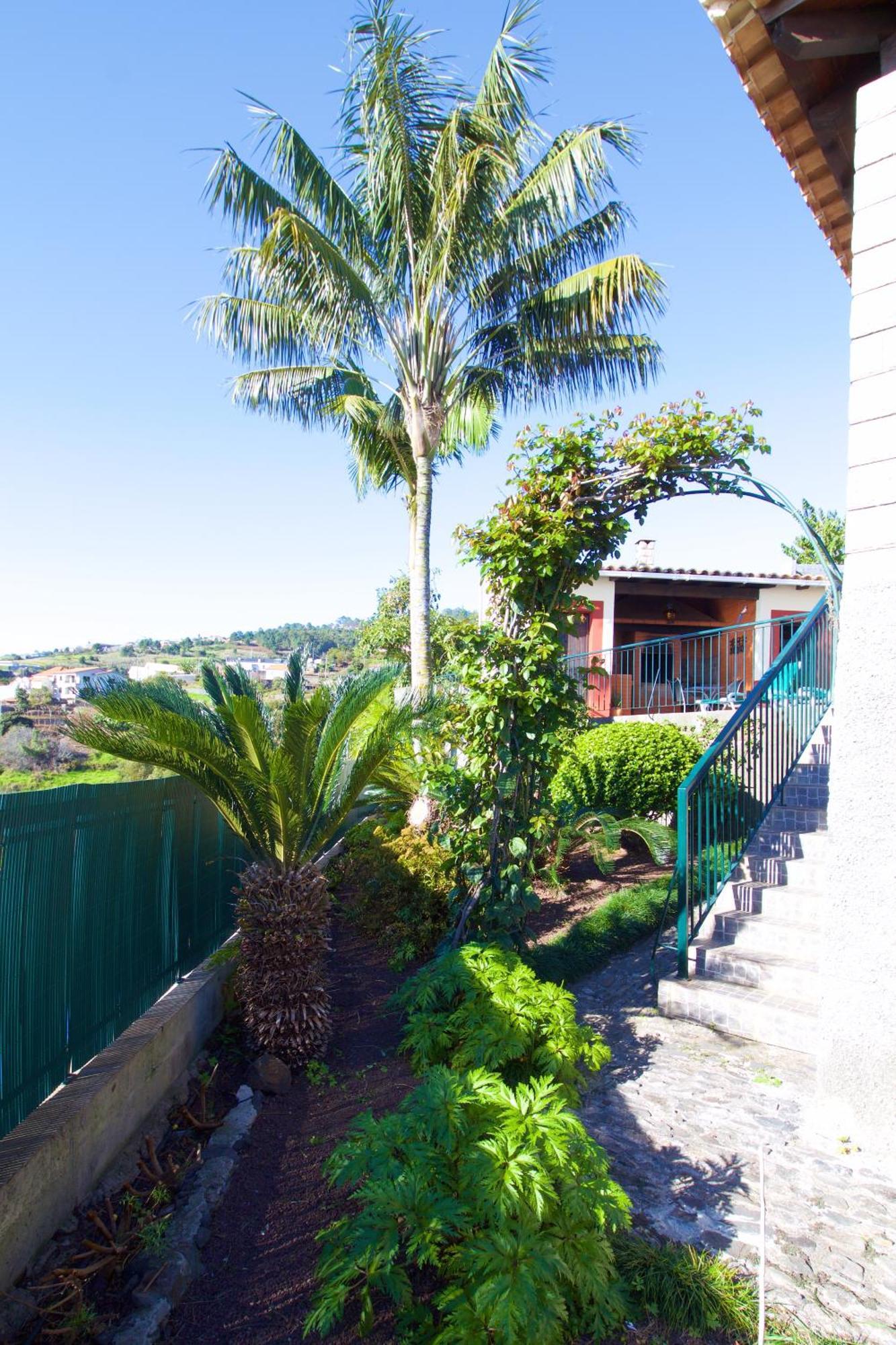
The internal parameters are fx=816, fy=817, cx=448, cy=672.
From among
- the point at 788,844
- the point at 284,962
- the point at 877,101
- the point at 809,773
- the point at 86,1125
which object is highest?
the point at 877,101

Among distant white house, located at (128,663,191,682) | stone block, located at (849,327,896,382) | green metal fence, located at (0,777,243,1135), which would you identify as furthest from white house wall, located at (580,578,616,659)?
stone block, located at (849,327,896,382)

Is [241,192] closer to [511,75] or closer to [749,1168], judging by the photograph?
[511,75]

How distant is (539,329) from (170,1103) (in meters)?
10.5

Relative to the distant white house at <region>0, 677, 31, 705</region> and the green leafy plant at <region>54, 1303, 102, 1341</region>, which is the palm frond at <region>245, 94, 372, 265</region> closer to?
the green leafy plant at <region>54, 1303, 102, 1341</region>

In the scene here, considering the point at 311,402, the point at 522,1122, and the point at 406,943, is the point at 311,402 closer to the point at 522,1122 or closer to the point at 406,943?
the point at 406,943

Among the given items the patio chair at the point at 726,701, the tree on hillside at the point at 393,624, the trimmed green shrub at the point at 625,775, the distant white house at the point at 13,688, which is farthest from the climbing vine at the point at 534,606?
the distant white house at the point at 13,688

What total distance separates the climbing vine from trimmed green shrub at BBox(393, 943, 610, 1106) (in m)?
0.90

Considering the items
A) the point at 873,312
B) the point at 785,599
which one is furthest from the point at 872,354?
the point at 785,599

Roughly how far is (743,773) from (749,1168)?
3245 mm

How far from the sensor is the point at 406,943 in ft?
23.1

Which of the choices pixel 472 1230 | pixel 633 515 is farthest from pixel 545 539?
pixel 472 1230

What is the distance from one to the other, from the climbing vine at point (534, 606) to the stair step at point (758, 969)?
49.8 inches

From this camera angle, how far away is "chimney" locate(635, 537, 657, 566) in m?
18.5

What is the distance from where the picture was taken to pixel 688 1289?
9.68ft
